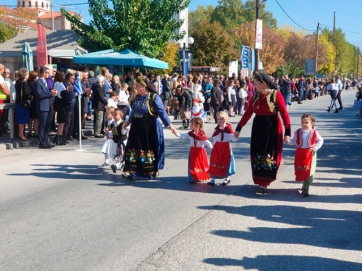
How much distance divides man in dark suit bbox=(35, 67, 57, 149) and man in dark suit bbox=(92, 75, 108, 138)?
206cm

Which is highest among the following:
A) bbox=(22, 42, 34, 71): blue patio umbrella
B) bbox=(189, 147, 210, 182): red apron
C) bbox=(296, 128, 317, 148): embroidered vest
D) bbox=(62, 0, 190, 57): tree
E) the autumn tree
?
the autumn tree

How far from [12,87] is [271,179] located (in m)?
8.32

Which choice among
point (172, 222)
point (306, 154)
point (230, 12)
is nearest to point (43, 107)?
Result: point (306, 154)

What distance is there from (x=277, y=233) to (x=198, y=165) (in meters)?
3.02

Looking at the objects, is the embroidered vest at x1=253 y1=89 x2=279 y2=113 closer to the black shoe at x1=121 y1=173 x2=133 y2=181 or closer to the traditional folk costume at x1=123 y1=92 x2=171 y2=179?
the traditional folk costume at x1=123 y1=92 x2=171 y2=179

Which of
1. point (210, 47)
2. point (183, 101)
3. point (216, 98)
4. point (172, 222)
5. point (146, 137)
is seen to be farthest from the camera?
point (210, 47)

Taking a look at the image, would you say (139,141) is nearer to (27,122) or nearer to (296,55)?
(27,122)

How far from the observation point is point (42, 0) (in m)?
142

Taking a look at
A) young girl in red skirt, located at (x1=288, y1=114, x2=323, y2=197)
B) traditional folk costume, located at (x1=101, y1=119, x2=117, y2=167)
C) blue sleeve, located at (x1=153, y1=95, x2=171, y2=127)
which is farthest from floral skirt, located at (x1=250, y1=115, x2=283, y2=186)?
traditional folk costume, located at (x1=101, y1=119, x2=117, y2=167)

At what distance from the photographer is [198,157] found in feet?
29.3

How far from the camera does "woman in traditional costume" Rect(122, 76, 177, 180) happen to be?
29.7 ft

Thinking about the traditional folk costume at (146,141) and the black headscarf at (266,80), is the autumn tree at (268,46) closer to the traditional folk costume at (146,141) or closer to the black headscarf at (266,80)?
the traditional folk costume at (146,141)

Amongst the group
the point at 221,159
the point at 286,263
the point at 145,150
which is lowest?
the point at 286,263

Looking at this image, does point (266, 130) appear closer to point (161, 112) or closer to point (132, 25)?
point (161, 112)
